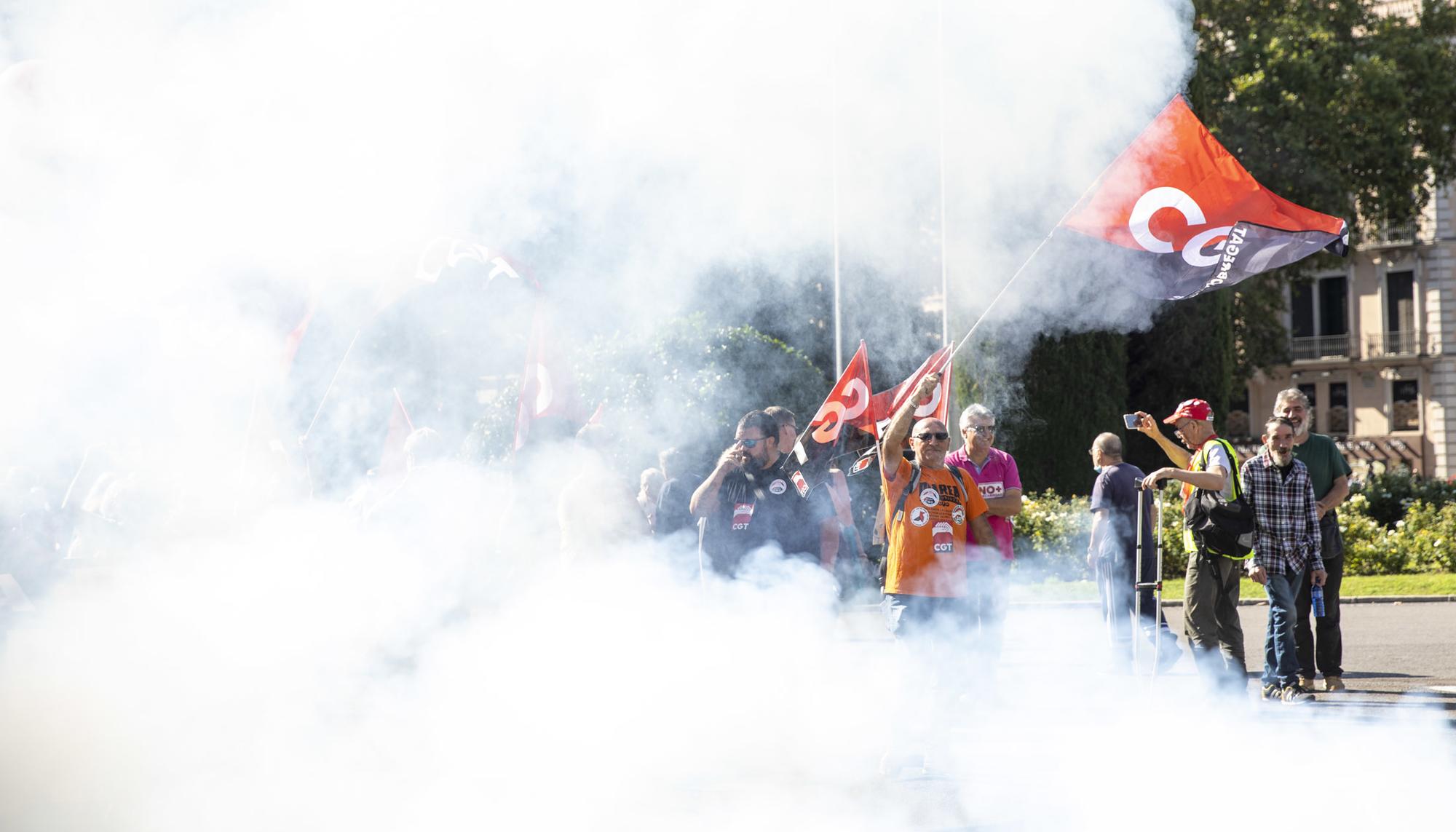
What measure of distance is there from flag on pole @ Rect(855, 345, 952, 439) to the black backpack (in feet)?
4.38

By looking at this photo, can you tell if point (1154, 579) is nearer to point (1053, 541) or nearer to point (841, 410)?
point (841, 410)

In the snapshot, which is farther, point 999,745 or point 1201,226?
point 1201,226

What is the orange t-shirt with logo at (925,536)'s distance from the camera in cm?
611

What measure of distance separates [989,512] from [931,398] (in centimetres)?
73

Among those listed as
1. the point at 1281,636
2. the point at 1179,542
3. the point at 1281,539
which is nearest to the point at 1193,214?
the point at 1281,539

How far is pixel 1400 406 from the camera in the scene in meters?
43.8

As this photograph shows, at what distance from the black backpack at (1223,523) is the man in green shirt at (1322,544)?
752 millimetres

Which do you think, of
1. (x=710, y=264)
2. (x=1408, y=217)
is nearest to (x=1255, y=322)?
(x=1408, y=217)

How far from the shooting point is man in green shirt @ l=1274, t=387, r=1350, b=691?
302 inches

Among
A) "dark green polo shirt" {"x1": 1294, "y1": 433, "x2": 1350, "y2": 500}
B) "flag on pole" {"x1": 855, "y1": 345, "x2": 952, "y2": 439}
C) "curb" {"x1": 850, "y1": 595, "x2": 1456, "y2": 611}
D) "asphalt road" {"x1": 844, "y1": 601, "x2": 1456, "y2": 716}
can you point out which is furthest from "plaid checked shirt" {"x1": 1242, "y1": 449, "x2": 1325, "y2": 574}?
"curb" {"x1": 850, "y1": 595, "x2": 1456, "y2": 611}

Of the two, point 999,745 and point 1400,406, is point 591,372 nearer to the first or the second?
point 999,745

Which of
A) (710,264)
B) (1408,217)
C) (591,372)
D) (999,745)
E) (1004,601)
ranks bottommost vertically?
(999,745)

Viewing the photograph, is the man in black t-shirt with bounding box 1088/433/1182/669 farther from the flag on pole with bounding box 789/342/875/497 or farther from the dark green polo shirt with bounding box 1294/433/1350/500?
the flag on pole with bounding box 789/342/875/497

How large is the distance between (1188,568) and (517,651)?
11.2ft
